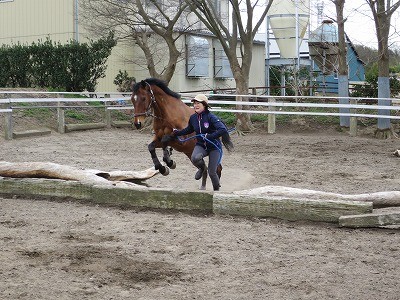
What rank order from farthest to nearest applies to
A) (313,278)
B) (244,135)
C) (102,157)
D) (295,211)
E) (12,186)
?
(244,135) < (102,157) < (12,186) < (295,211) < (313,278)

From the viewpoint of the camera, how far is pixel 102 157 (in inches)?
615

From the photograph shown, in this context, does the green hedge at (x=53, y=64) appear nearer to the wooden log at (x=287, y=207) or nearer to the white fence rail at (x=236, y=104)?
the white fence rail at (x=236, y=104)

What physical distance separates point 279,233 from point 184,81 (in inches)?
942

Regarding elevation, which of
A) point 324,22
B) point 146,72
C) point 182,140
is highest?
point 324,22

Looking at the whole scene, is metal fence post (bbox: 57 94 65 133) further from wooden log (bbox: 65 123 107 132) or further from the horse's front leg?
the horse's front leg

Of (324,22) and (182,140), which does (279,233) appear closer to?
(182,140)

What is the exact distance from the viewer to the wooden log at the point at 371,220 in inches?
287

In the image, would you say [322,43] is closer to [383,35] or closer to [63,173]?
[383,35]

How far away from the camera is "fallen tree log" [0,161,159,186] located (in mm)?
9430

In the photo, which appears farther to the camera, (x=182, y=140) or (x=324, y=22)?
(x=324, y=22)

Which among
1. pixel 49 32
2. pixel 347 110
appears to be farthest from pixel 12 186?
pixel 49 32

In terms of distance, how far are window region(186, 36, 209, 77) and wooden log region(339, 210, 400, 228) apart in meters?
23.6

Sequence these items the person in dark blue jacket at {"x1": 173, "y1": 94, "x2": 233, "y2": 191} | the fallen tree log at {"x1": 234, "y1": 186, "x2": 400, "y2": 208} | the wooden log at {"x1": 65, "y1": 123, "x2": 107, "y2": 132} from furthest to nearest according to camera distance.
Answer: the wooden log at {"x1": 65, "y1": 123, "x2": 107, "y2": 132}, the person in dark blue jacket at {"x1": 173, "y1": 94, "x2": 233, "y2": 191}, the fallen tree log at {"x1": 234, "y1": 186, "x2": 400, "y2": 208}

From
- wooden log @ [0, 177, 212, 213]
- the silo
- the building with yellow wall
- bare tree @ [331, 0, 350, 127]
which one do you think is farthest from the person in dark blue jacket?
the silo
